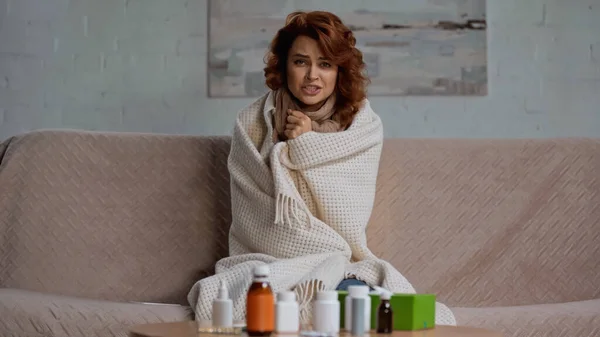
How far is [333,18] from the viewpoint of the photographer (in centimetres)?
251

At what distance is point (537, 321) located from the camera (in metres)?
2.20

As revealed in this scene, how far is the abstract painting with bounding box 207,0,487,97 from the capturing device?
3779mm

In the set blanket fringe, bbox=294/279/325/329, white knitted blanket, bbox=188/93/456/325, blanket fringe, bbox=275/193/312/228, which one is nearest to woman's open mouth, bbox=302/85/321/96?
white knitted blanket, bbox=188/93/456/325

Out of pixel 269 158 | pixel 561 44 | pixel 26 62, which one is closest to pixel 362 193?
pixel 269 158

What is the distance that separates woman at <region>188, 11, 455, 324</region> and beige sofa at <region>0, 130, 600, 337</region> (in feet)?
0.55

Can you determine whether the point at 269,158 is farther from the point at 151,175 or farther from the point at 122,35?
the point at 122,35

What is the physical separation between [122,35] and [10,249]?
1482 millimetres

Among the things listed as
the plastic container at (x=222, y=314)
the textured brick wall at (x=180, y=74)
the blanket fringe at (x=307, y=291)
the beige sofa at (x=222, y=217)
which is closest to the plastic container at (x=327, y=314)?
the plastic container at (x=222, y=314)

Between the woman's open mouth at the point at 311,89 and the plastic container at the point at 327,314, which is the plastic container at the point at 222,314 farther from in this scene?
the woman's open mouth at the point at 311,89

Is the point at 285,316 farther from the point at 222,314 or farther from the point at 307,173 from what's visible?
the point at 307,173

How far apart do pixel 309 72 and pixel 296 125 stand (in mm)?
148

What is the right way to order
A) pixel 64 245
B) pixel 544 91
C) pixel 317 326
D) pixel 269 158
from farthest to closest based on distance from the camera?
pixel 544 91, pixel 64 245, pixel 269 158, pixel 317 326

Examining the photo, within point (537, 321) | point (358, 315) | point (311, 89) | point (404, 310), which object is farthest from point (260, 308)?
point (311, 89)

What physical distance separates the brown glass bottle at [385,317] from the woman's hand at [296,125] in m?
0.92
